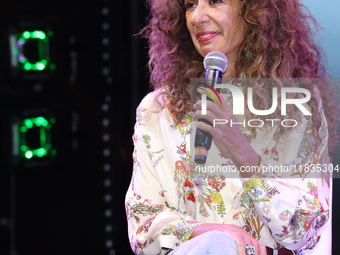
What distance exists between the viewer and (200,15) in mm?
1548

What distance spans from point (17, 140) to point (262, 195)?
1.35 m

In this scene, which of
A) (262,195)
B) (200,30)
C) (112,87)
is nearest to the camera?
(262,195)

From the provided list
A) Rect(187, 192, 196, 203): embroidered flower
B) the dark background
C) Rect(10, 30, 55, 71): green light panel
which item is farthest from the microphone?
Rect(10, 30, 55, 71): green light panel

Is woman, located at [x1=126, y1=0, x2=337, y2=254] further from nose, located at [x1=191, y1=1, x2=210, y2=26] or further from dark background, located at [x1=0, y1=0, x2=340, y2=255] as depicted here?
dark background, located at [x1=0, y1=0, x2=340, y2=255]

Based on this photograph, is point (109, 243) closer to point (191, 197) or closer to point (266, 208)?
point (191, 197)

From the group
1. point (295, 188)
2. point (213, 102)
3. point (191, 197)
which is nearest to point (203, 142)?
point (213, 102)

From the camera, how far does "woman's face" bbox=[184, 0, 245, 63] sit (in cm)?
154

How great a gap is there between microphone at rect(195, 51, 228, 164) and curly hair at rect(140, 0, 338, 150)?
275 mm

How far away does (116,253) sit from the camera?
2.28 meters

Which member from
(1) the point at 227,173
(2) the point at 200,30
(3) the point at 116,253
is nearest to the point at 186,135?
(1) the point at 227,173

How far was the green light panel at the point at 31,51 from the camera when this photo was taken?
7.66 ft

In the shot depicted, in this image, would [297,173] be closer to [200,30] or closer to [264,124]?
[264,124]

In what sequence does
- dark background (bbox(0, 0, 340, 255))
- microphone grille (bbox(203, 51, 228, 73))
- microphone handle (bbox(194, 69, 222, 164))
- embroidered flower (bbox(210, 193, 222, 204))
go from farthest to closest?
1. dark background (bbox(0, 0, 340, 255))
2. embroidered flower (bbox(210, 193, 222, 204))
3. microphone grille (bbox(203, 51, 228, 73))
4. microphone handle (bbox(194, 69, 222, 164))

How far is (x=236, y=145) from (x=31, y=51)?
1337mm
